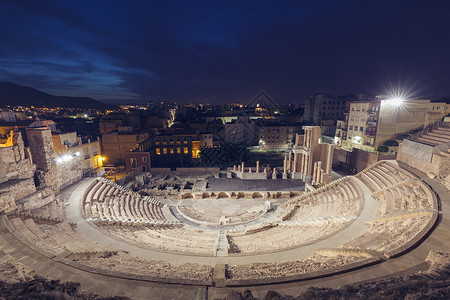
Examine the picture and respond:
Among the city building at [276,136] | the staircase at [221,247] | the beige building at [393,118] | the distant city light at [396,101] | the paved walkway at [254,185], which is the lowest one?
the paved walkway at [254,185]

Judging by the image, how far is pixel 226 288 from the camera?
20.4ft

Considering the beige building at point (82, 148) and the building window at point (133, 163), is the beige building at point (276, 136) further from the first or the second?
the beige building at point (82, 148)

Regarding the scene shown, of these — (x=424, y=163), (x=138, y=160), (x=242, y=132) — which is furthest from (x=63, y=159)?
(x=242, y=132)

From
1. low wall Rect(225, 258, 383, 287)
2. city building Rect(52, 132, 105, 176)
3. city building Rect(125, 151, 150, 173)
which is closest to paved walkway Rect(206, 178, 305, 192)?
city building Rect(125, 151, 150, 173)

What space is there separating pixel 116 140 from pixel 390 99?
152 feet

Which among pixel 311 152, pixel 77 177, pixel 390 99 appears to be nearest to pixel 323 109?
pixel 390 99

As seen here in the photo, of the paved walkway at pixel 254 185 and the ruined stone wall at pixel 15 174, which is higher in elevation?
the ruined stone wall at pixel 15 174

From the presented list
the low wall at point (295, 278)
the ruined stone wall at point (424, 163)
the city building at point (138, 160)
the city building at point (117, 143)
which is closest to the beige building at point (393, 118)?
the ruined stone wall at point (424, 163)

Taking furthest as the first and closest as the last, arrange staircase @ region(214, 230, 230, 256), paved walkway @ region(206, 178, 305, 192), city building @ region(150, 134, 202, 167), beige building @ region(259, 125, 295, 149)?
beige building @ region(259, 125, 295, 149) < city building @ region(150, 134, 202, 167) < paved walkway @ region(206, 178, 305, 192) < staircase @ region(214, 230, 230, 256)

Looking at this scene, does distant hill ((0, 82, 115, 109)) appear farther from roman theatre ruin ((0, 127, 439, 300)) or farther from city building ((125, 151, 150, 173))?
roman theatre ruin ((0, 127, 439, 300))

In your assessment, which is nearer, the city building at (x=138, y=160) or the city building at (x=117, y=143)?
the city building at (x=138, y=160)

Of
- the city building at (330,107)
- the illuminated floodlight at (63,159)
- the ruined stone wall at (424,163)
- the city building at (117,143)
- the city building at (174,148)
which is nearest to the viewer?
the ruined stone wall at (424,163)

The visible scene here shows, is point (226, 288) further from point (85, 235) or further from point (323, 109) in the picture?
point (323, 109)

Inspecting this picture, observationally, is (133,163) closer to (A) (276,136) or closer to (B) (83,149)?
(B) (83,149)
